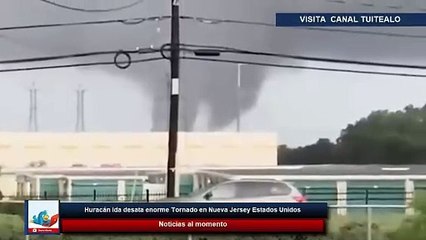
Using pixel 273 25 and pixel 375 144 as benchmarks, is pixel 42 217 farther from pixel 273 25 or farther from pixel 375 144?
pixel 375 144

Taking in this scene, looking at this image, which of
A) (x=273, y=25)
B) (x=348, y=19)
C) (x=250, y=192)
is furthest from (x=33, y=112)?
(x=348, y=19)

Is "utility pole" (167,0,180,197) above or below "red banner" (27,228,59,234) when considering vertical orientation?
above

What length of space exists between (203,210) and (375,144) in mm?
1053

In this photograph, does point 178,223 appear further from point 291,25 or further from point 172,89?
point 291,25

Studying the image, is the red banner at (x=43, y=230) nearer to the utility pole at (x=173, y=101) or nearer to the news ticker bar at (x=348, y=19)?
the utility pole at (x=173, y=101)

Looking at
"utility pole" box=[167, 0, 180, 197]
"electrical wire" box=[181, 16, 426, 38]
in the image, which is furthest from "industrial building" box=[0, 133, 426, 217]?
"electrical wire" box=[181, 16, 426, 38]

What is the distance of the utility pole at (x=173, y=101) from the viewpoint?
3.20m

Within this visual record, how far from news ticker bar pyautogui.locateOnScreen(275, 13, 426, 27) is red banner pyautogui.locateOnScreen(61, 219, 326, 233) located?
113cm

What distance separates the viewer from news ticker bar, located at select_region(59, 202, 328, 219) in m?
3.19

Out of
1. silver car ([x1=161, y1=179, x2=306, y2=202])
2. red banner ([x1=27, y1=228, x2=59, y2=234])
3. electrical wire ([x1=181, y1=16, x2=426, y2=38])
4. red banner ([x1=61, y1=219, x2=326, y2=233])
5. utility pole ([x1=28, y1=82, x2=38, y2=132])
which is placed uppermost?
electrical wire ([x1=181, y1=16, x2=426, y2=38])

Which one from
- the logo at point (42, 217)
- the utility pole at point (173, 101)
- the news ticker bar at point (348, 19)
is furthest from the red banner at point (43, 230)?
the news ticker bar at point (348, 19)

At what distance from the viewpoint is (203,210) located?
3203 mm

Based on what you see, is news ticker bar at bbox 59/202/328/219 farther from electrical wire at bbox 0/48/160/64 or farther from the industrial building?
electrical wire at bbox 0/48/160/64

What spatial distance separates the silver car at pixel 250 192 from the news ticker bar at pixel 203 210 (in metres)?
0.03
